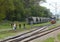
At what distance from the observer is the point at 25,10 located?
81.1 m

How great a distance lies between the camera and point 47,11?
361 feet

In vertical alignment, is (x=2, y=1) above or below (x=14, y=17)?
above

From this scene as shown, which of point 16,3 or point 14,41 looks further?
point 16,3

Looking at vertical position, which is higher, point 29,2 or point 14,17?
point 29,2

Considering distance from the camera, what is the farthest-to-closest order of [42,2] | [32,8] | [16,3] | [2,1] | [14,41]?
[42,2] → [32,8] → [16,3] → [2,1] → [14,41]

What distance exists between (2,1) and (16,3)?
2742 cm

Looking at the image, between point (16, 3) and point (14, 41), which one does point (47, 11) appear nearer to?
point (16, 3)

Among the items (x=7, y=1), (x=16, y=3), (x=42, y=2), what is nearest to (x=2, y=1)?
(x=7, y=1)

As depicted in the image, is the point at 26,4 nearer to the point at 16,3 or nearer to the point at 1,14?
the point at 16,3

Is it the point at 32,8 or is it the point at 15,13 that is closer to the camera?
the point at 15,13

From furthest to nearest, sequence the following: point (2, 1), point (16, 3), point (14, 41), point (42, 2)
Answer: point (42, 2), point (16, 3), point (2, 1), point (14, 41)

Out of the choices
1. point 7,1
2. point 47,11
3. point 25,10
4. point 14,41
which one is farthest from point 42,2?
point 14,41

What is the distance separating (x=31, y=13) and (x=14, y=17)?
13774 mm

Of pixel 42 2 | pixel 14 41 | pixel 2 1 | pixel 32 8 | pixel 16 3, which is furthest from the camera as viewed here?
pixel 42 2
